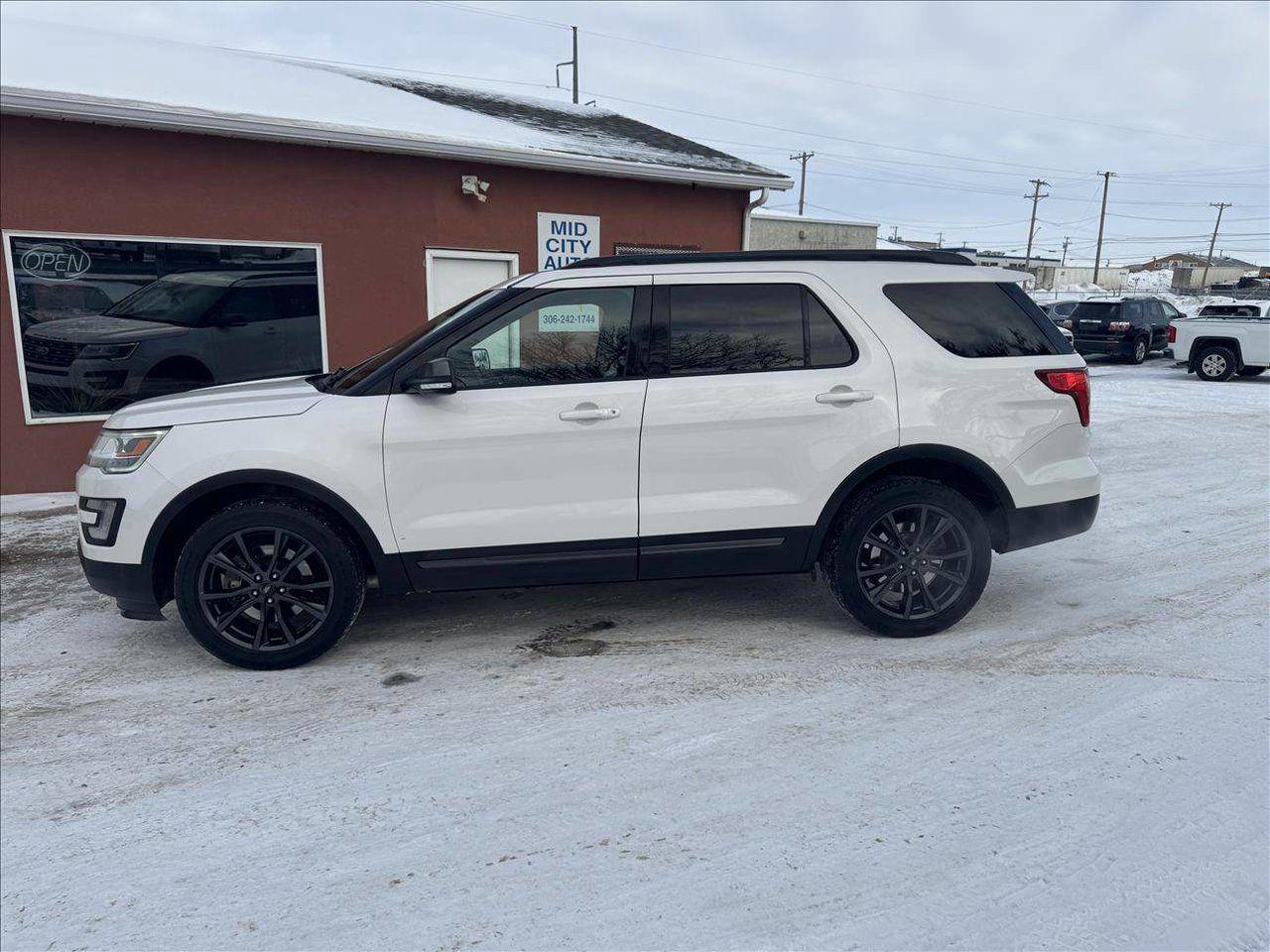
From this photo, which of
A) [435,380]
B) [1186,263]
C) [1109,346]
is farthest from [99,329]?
[1186,263]

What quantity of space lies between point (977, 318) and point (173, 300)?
24.5ft

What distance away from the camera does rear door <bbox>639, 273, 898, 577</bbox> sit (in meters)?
4.37

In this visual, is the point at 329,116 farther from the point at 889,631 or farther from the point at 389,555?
the point at 889,631

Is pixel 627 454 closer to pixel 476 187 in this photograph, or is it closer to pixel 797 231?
pixel 476 187

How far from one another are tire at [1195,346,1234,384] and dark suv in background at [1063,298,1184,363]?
323cm

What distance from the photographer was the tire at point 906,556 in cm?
452

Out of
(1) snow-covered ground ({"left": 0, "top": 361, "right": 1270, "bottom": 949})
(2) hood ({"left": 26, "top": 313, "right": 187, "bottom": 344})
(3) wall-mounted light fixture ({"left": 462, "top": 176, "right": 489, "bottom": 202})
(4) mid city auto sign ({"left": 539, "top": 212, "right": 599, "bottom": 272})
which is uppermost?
(3) wall-mounted light fixture ({"left": 462, "top": 176, "right": 489, "bottom": 202})

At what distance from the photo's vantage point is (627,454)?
4.33 m

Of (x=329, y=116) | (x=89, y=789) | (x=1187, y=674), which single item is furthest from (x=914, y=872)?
(x=329, y=116)

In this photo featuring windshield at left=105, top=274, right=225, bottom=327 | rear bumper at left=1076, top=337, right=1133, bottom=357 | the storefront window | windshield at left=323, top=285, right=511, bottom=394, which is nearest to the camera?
windshield at left=323, top=285, right=511, bottom=394

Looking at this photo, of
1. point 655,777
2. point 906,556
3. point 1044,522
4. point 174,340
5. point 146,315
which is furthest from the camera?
point 174,340

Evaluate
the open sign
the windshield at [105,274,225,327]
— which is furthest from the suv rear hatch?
the open sign

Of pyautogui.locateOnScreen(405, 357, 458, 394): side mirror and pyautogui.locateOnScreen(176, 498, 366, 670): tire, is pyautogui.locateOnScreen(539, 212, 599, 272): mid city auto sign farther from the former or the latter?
pyautogui.locateOnScreen(176, 498, 366, 670): tire

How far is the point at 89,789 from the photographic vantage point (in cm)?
344
